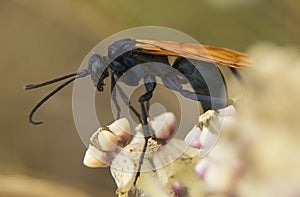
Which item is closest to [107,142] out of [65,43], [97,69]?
[97,69]

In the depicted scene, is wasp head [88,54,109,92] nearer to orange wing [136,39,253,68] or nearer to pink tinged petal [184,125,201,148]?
orange wing [136,39,253,68]

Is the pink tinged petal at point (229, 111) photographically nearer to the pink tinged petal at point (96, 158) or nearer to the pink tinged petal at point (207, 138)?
the pink tinged petal at point (207, 138)

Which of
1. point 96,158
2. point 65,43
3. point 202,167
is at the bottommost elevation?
point 202,167

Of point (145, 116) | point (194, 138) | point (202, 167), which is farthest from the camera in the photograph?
point (145, 116)

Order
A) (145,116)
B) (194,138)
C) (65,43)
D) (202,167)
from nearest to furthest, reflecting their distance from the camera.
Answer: (202,167), (194,138), (145,116), (65,43)

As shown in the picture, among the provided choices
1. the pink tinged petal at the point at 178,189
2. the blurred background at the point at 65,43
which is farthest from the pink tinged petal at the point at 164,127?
the blurred background at the point at 65,43

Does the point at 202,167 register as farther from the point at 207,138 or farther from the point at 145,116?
the point at 145,116

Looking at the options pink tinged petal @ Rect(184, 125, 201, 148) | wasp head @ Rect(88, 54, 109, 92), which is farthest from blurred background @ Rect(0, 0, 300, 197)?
pink tinged petal @ Rect(184, 125, 201, 148)
